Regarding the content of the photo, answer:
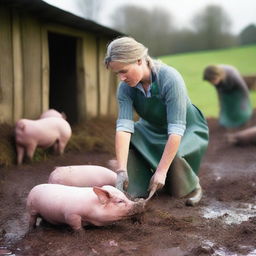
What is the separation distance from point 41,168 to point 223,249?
3.11m

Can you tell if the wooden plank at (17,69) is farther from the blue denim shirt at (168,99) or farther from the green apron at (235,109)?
the green apron at (235,109)

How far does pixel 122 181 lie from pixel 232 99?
7.19 m

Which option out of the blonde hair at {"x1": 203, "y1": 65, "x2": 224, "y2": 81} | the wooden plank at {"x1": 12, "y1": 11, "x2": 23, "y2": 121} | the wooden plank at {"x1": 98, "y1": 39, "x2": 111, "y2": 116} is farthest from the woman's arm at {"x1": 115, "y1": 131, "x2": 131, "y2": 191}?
the blonde hair at {"x1": 203, "y1": 65, "x2": 224, "y2": 81}

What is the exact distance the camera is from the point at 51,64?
887cm

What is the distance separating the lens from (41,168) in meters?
6.02

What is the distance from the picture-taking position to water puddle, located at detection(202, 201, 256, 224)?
13.7 ft

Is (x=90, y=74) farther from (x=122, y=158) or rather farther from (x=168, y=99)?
(x=122, y=158)

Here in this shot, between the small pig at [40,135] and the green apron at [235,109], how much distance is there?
16.2 feet

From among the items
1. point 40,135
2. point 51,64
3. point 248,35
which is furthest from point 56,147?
point 248,35

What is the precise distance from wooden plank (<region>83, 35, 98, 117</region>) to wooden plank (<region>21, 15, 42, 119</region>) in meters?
1.16

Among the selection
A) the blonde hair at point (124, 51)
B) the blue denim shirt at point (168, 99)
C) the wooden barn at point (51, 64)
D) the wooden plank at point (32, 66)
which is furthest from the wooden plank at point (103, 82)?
the blonde hair at point (124, 51)

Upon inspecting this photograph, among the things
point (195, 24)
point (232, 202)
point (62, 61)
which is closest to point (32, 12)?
point (62, 61)

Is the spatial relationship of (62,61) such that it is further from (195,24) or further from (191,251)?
(195,24)

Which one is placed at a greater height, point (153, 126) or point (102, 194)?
point (153, 126)
